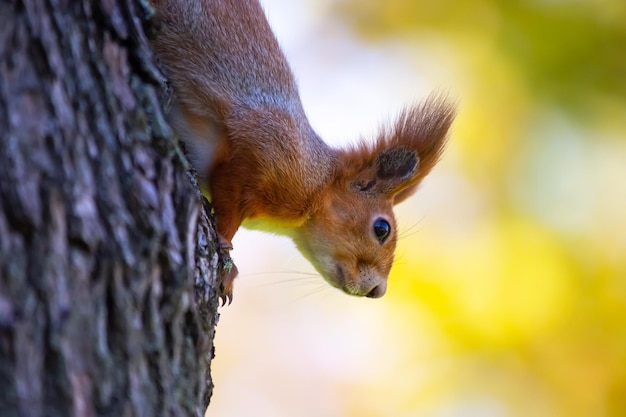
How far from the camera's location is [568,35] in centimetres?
639

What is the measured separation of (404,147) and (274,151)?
32.6 inches

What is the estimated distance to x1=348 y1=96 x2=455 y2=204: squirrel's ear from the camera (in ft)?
11.3

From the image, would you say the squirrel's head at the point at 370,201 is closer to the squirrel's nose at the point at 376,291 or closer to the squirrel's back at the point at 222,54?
the squirrel's nose at the point at 376,291

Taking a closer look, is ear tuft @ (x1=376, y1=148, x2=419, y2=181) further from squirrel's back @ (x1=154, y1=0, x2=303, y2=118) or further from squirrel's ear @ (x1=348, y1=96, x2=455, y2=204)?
squirrel's back @ (x1=154, y1=0, x2=303, y2=118)

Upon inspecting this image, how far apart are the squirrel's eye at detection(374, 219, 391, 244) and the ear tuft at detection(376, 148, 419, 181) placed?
189 millimetres

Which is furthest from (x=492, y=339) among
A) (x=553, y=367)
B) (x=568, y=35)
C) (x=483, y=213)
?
(x=568, y=35)

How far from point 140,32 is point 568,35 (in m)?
5.34

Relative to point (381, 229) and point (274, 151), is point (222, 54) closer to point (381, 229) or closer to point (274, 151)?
point (274, 151)

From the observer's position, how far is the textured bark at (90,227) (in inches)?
50.9

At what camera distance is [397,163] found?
11.4 feet

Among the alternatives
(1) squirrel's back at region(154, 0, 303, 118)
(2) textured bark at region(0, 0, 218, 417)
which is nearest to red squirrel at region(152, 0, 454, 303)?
(1) squirrel's back at region(154, 0, 303, 118)

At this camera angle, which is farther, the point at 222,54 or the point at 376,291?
the point at 376,291

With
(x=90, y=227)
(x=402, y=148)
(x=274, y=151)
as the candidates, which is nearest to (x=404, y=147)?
(x=402, y=148)

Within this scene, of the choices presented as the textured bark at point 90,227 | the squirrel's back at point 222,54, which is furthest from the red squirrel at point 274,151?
the textured bark at point 90,227
